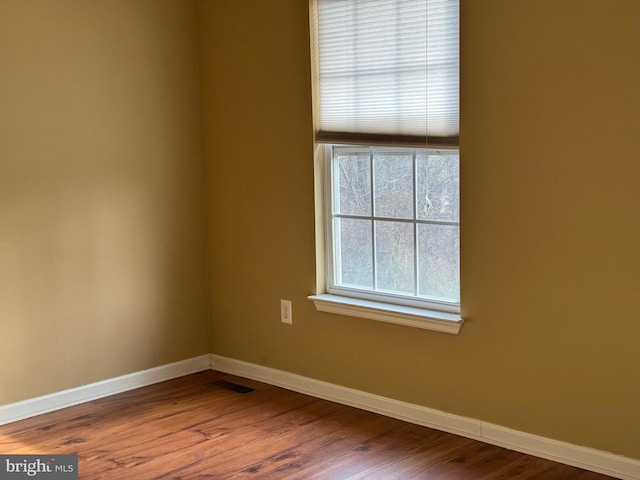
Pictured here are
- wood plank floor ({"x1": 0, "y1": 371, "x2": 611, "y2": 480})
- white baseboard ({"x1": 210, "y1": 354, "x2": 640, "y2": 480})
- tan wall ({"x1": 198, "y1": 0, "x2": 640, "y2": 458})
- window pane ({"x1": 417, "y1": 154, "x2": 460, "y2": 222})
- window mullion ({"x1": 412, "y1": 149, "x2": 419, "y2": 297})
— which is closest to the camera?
tan wall ({"x1": 198, "y1": 0, "x2": 640, "y2": 458})

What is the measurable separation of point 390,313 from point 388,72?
1067 millimetres

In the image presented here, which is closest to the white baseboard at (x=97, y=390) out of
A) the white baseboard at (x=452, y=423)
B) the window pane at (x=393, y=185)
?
the white baseboard at (x=452, y=423)

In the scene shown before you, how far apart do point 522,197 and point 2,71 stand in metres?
2.35

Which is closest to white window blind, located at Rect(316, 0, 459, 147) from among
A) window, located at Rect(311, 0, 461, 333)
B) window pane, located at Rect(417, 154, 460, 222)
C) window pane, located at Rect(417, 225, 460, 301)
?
window, located at Rect(311, 0, 461, 333)

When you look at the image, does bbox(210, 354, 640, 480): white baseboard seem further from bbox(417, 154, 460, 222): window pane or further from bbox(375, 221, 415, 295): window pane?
bbox(417, 154, 460, 222): window pane

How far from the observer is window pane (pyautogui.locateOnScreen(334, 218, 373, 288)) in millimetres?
3746

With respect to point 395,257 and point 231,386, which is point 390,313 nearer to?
point 395,257

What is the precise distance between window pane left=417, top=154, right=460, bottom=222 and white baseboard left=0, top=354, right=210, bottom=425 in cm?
171

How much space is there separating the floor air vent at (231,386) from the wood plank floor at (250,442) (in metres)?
0.04

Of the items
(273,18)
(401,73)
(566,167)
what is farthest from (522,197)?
(273,18)

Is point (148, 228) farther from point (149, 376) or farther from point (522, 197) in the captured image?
point (522, 197)

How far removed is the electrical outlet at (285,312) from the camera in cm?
408

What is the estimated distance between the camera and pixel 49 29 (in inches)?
146

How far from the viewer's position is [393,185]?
11.8ft
